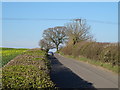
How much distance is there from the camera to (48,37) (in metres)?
75.2

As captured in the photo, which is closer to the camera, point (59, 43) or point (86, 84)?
point (86, 84)

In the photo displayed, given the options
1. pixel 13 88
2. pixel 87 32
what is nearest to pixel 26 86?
pixel 13 88

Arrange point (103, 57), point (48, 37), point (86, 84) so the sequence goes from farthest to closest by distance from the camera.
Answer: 1. point (48, 37)
2. point (103, 57)
3. point (86, 84)

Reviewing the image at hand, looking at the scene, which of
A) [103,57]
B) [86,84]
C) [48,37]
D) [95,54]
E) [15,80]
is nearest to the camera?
[15,80]

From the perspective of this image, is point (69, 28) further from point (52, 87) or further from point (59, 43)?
point (52, 87)

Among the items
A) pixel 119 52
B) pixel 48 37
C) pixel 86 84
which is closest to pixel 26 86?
pixel 86 84

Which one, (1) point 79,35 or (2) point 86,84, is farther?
(1) point 79,35

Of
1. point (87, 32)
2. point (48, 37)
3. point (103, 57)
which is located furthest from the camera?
point (48, 37)

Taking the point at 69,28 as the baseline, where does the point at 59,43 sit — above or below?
below

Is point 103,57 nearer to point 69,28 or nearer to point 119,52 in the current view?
point 119,52

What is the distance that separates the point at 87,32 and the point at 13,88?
4398 cm

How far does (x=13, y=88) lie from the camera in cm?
548

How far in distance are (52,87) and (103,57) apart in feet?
45.5

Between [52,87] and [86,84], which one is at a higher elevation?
[52,87]
